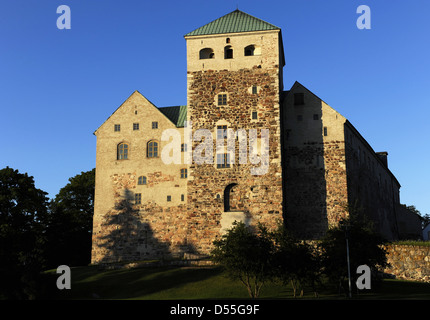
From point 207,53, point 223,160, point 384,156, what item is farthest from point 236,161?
point 384,156

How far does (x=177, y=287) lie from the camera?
1560 inches

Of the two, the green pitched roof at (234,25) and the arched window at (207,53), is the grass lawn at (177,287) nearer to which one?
the arched window at (207,53)

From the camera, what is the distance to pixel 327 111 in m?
51.8

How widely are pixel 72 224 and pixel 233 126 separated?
2630 cm

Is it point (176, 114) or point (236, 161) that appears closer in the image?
point (236, 161)

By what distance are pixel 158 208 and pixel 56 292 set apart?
1613cm

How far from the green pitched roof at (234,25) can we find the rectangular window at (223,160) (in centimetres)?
1167

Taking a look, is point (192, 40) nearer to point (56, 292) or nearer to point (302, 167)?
point (302, 167)

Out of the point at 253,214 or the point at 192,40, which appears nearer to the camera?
the point at 253,214

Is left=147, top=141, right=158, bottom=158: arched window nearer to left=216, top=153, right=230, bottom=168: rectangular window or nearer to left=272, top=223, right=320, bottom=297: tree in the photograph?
left=216, top=153, right=230, bottom=168: rectangular window

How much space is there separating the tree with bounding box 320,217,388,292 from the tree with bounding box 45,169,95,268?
3345 cm

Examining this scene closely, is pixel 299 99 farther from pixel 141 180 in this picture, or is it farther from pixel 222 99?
pixel 141 180

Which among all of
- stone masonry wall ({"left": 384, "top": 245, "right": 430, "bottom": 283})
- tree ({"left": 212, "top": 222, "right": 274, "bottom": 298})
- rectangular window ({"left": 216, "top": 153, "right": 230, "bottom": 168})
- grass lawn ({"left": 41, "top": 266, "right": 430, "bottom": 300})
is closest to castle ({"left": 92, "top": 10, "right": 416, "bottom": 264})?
rectangular window ({"left": 216, "top": 153, "right": 230, "bottom": 168})
